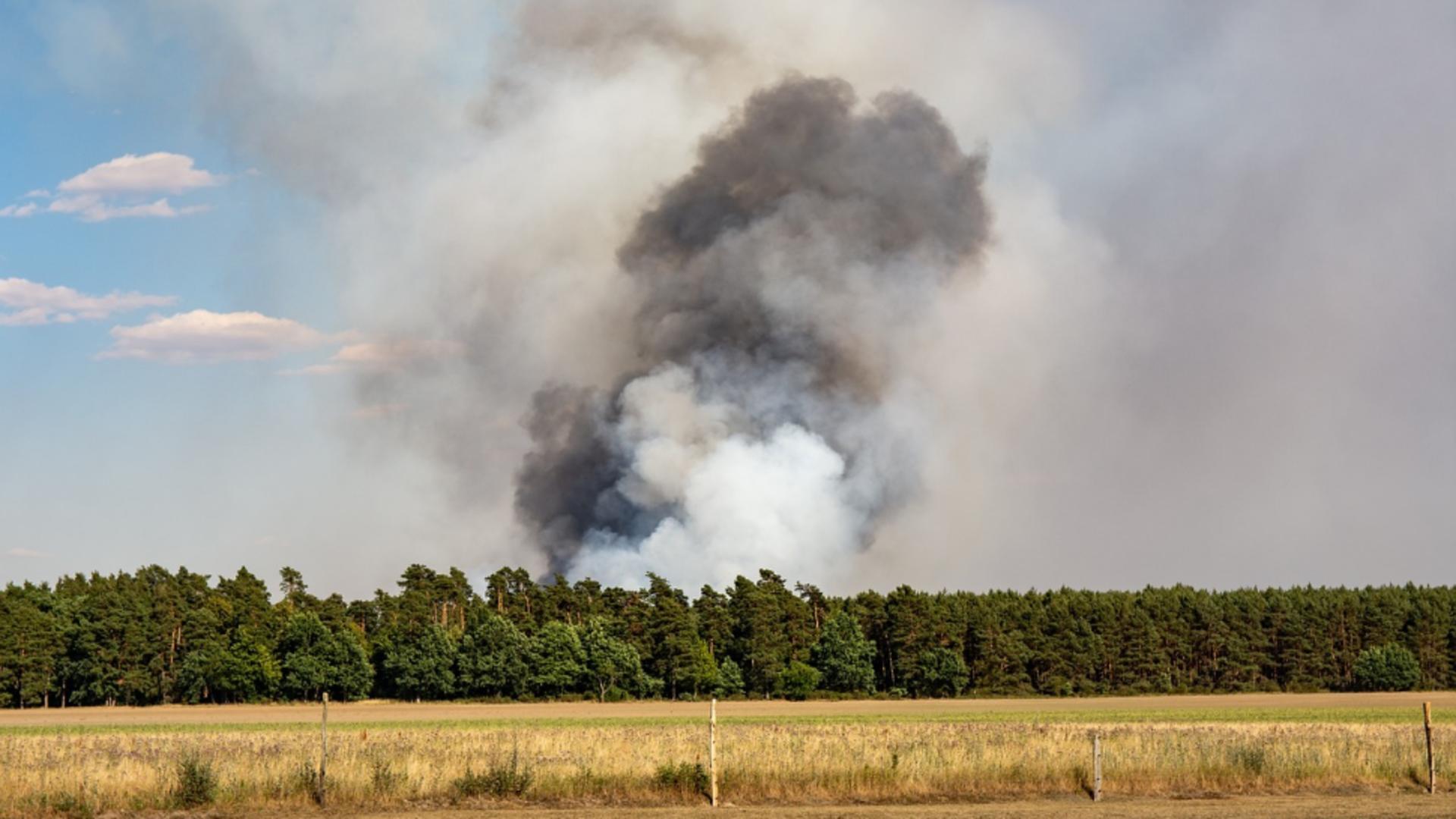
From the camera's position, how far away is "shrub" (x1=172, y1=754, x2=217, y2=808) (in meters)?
29.3

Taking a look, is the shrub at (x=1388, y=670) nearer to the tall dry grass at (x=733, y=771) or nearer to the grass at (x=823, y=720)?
the grass at (x=823, y=720)

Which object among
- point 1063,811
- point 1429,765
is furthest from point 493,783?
point 1429,765

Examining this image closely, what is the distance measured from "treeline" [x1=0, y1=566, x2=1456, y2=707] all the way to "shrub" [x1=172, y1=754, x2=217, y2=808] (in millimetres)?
86027

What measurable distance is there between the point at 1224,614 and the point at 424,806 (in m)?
119

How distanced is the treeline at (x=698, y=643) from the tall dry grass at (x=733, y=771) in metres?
77.5

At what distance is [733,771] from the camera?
31875mm

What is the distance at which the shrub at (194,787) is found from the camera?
96.2 ft

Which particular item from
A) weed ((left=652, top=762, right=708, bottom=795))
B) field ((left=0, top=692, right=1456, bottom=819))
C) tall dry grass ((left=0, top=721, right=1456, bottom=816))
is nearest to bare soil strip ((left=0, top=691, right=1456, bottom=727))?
field ((left=0, top=692, right=1456, bottom=819))

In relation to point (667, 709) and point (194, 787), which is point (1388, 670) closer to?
point (667, 709)

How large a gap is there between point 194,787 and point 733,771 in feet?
36.7

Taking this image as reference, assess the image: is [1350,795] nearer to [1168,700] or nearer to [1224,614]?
[1168,700]

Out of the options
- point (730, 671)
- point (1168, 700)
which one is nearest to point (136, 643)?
point (730, 671)

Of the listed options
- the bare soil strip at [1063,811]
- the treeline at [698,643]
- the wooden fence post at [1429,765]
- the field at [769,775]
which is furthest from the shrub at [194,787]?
the treeline at [698,643]

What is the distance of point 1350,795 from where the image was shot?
32250 mm
